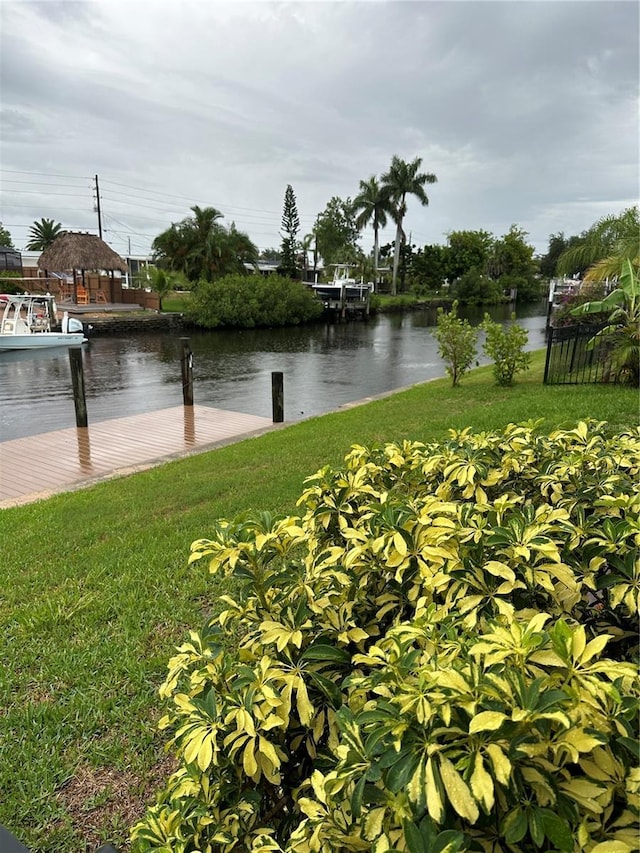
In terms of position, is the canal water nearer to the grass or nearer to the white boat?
the white boat

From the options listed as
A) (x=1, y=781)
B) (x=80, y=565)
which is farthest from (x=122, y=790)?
(x=80, y=565)

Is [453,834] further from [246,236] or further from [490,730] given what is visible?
[246,236]

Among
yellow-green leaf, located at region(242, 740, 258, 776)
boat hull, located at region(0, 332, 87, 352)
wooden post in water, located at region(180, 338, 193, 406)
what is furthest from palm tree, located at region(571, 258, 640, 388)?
boat hull, located at region(0, 332, 87, 352)

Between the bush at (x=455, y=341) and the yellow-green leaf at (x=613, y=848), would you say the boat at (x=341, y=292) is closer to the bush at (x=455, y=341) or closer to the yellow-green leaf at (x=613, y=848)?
the bush at (x=455, y=341)

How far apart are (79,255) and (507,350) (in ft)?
107

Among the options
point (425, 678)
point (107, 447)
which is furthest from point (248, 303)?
point (425, 678)

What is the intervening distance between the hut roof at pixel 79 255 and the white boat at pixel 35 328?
37.2 ft

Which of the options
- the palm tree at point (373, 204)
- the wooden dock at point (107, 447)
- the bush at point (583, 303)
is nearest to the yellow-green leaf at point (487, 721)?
the wooden dock at point (107, 447)

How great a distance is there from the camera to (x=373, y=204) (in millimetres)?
56156

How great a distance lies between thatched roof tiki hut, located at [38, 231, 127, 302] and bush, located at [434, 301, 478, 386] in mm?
30340

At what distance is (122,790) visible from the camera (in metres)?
2.26

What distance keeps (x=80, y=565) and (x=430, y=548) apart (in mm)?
3466

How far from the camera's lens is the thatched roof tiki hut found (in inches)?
1411

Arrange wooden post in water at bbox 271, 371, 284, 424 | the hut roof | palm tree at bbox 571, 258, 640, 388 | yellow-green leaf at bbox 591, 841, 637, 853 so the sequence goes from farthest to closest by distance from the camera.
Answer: the hut roof, wooden post in water at bbox 271, 371, 284, 424, palm tree at bbox 571, 258, 640, 388, yellow-green leaf at bbox 591, 841, 637, 853
